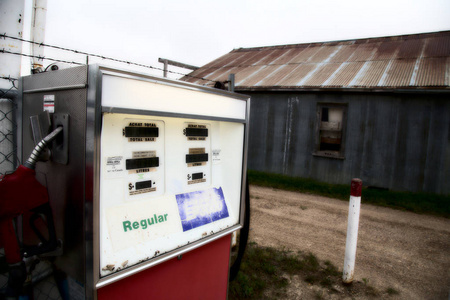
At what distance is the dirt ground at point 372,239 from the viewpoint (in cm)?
323

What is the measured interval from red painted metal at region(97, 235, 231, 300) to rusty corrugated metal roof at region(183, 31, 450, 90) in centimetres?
540

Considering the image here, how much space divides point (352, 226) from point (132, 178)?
7.69 feet

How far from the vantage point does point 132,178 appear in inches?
61.0

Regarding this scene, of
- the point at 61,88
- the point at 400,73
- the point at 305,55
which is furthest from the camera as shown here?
the point at 305,55

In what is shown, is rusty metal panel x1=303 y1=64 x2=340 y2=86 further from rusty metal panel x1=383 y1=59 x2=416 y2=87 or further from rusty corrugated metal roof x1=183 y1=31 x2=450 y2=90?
rusty metal panel x1=383 y1=59 x2=416 y2=87

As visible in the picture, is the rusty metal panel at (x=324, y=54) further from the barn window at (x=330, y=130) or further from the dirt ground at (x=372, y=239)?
the dirt ground at (x=372, y=239)

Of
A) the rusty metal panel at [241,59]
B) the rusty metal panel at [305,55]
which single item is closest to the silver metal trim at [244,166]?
the rusty metal panel at [305,55]

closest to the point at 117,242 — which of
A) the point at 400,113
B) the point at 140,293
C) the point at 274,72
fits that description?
the point at 140,293

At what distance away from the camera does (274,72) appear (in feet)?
35.1

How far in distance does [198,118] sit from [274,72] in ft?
31.1

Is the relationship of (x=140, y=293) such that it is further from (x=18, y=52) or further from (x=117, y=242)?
(x=18, y=52)

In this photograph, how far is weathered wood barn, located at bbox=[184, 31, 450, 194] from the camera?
754cm

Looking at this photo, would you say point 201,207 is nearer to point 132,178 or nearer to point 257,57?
point 132,178

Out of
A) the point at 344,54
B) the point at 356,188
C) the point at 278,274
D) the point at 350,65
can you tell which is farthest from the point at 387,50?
the point at 278,274
